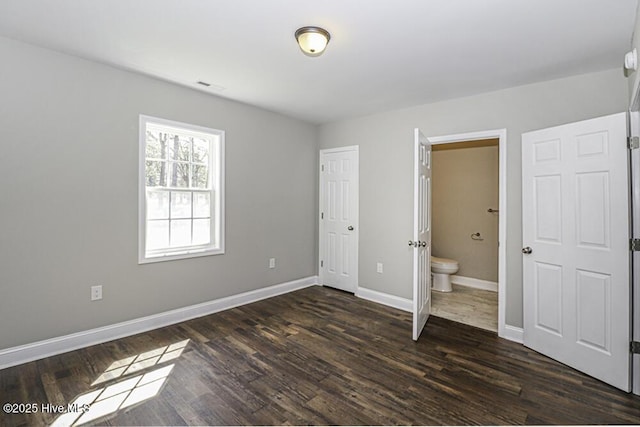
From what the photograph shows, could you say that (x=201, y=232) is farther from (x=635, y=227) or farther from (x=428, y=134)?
(x=635, y=227)

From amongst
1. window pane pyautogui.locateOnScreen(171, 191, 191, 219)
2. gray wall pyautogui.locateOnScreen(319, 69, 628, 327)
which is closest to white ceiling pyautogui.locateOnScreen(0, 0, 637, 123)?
gray wall pyautogui.locateOnScreen(319, 69, 628, 327)

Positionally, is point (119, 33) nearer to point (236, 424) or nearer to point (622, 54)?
point (236, 424)

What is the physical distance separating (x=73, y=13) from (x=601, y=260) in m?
4.24

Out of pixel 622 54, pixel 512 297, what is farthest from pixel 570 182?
pixel 512 297

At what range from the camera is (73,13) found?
2035 mm

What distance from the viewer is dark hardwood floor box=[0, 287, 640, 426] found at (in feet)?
6.26

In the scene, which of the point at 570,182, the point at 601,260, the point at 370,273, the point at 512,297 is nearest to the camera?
the point at 601,260

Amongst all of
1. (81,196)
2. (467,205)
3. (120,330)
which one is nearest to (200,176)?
(81,196)

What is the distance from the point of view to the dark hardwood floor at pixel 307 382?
1.91 meters

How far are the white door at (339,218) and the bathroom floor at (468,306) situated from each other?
1.23 meters

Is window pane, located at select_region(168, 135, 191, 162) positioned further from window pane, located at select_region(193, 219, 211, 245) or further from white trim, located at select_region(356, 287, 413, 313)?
white trim, located at select_region(356, 287, 413, 313)

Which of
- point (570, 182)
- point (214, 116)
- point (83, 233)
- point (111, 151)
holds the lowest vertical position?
point (83, 233)

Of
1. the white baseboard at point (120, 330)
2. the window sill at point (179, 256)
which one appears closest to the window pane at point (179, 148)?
the window sill at point (179, 256)

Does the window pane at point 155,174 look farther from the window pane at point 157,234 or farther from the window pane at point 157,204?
the window pane at point 157,234
